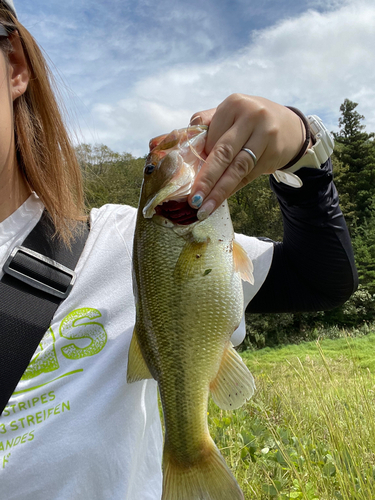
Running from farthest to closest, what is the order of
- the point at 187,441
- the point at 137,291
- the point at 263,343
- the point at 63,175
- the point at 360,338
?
the point at 263,343 < the point at 360,338 < the point at 63,175 < the point at 137,291 < the point at 187,441

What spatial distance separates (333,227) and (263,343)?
27.3 metres

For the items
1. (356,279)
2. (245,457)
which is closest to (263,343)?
(245,457)

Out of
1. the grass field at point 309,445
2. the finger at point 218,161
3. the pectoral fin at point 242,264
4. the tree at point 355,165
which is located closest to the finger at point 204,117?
the finger at point 218,161

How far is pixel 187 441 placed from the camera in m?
1.30

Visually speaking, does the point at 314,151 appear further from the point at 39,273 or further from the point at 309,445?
the point at 309,445

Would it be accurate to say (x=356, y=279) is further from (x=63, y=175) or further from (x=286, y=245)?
(x=63, y=175)

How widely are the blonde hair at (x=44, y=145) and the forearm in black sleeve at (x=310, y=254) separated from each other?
102cm

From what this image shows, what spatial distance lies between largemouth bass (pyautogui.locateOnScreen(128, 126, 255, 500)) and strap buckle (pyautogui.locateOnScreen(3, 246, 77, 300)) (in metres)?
0.36

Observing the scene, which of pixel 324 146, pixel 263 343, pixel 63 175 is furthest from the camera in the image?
pixel 263 343

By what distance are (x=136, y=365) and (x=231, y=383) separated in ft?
1.14

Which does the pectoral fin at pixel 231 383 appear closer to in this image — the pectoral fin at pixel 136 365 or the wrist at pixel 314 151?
the pectoral fin at pixel 136 365

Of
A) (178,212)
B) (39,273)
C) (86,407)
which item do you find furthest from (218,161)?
(86,407)

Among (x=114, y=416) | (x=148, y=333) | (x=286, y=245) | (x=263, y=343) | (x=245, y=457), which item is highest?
(x=148, y=333)

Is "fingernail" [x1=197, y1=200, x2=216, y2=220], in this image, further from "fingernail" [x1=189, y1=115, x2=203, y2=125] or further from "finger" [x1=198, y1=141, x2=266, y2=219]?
"fingernail" [x1=189, y1=115, x2=203, y2=125]
